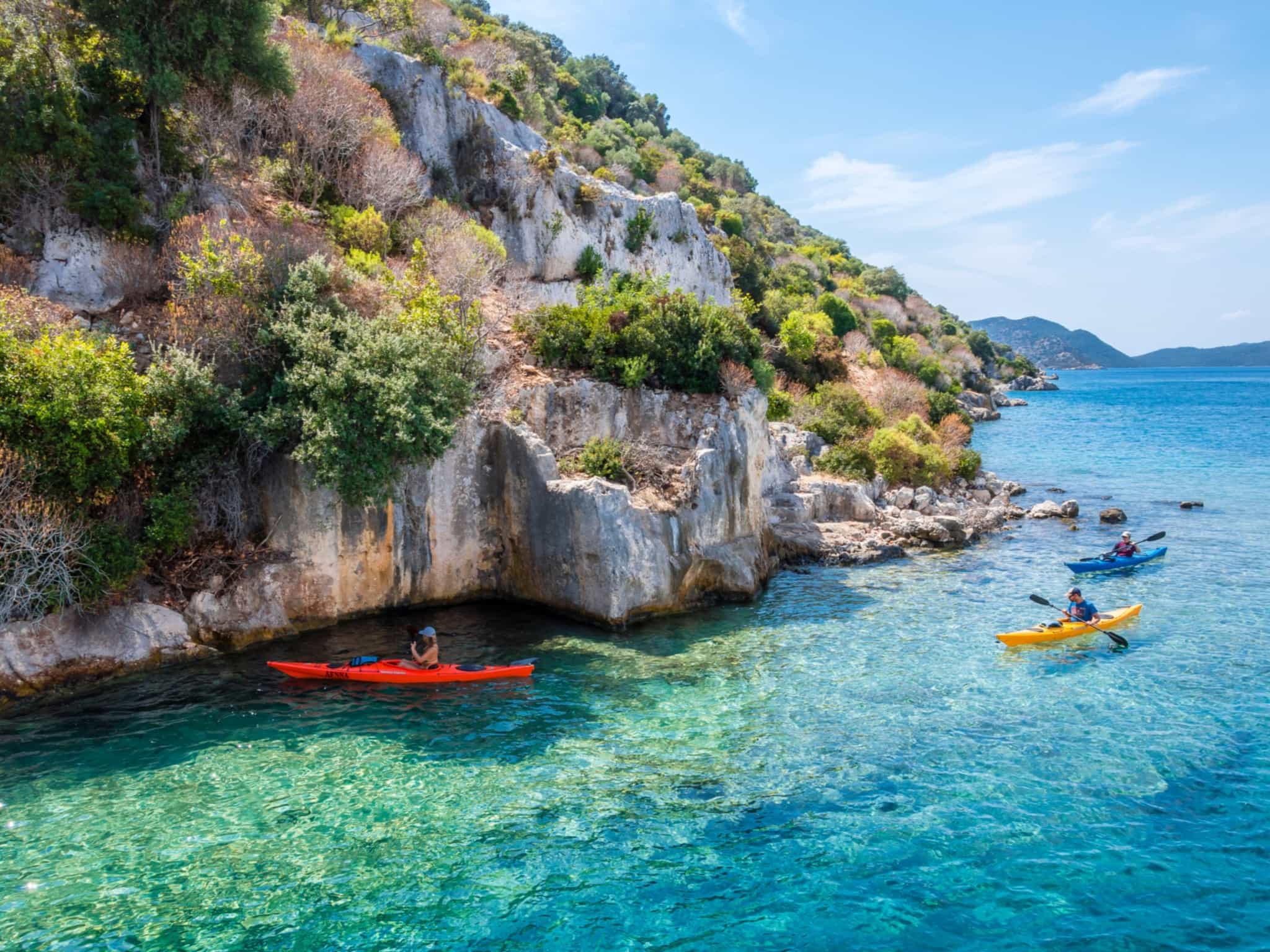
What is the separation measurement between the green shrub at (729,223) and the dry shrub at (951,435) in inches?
1177

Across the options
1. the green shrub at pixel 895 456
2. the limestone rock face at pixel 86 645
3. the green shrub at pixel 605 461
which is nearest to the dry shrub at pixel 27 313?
the limestone rock face at pixel 86 645

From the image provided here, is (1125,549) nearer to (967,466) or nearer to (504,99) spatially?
(967,466)

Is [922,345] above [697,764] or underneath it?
above

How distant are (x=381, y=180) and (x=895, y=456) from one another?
82.1 feet

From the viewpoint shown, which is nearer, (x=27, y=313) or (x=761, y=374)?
(x=27, y=313)

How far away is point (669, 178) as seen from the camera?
7106 cm

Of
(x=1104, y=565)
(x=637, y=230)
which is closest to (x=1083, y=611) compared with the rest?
(x=1104, y=565)

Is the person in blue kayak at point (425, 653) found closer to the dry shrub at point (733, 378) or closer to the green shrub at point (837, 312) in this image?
the dry shrub at point (733, 378)

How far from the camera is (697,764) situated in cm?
1421

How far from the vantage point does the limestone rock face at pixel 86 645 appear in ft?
52.6

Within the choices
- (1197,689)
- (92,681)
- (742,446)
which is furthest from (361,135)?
(1197,689)

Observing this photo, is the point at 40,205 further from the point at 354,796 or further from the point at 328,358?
the point at 354,796

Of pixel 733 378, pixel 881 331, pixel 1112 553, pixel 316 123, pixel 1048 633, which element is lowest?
pixel 1048 633

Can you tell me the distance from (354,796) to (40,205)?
64.6ft
